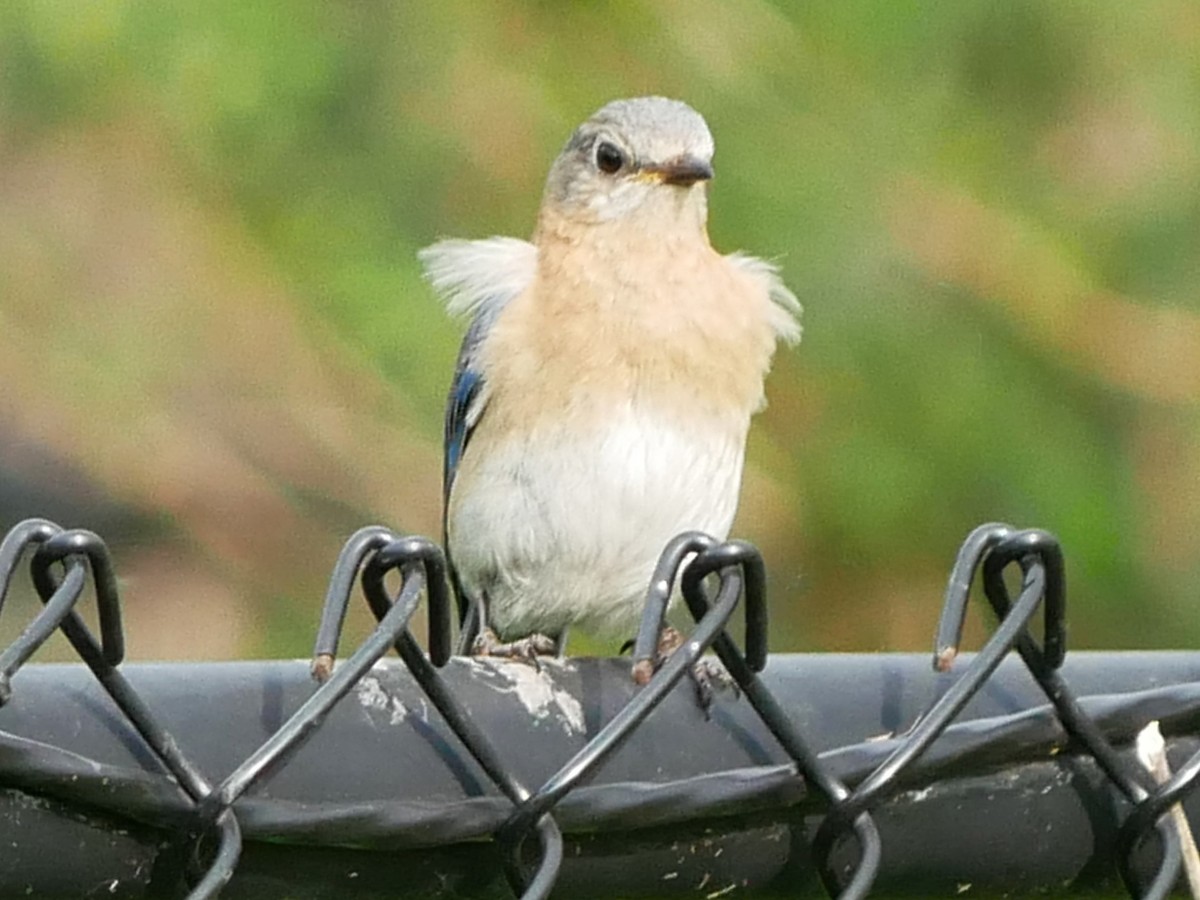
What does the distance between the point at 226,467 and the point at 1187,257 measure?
179cm

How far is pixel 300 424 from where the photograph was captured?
4441 millimetres

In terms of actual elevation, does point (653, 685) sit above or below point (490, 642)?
above

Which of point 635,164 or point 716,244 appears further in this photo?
point 716,244

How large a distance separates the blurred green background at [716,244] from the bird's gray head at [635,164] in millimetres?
220

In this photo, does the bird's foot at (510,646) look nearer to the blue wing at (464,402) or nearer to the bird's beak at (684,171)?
the blue wing at (464,402)

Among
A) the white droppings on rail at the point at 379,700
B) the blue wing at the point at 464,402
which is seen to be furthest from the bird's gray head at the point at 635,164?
the white droppings on rail at the point at 379,700

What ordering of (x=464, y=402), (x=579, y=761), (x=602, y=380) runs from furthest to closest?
(x=464, y=402) < (x=602, y=380) < (x=579, y=761)

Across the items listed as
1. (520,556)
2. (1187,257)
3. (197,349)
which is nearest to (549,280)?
(520,556)

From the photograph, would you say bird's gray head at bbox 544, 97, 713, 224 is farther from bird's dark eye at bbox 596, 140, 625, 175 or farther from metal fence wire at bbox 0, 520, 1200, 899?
metal fence wire at bbox 0, 520, 1200, 899

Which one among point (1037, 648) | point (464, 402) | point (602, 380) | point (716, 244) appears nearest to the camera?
point (1037, 648)

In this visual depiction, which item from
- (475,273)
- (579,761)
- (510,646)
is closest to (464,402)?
(475,273)

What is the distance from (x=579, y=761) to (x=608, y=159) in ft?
8.05

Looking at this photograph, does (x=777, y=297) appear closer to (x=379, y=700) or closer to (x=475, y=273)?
(x=475, y=273)

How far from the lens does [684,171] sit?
4098mm
